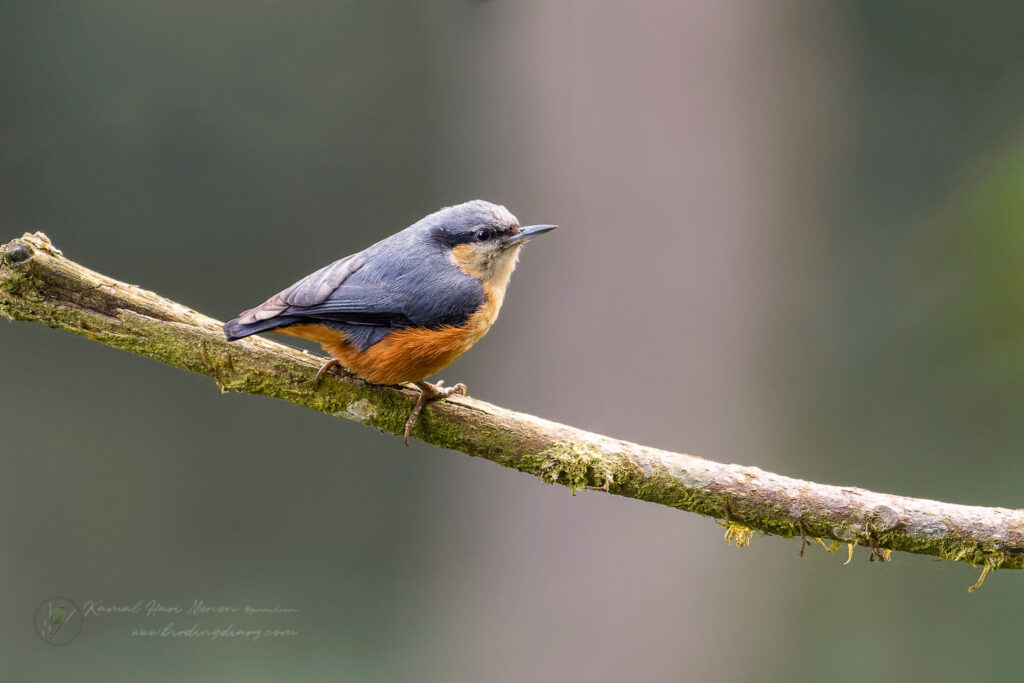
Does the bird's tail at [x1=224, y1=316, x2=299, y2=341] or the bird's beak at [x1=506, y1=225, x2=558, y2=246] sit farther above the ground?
the bird's beak at [x1=506, y1=225, x2=558, y2=246]

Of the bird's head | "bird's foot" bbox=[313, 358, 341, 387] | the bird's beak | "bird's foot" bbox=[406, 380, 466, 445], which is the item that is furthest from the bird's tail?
the bird's beak

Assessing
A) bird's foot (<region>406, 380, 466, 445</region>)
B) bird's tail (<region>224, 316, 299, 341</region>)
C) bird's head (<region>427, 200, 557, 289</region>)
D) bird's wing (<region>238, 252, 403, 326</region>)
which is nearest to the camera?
bird's tail (<region>224, 316, 299, 341</region>)

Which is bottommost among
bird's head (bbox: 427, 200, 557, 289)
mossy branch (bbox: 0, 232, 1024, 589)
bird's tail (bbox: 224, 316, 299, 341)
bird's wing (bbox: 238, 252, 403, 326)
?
mossy branch (bbox: 0, 232, 1024, 589)

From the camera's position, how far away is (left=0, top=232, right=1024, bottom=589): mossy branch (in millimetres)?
2725

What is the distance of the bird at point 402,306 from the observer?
2.92 meters

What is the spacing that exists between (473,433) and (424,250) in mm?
726

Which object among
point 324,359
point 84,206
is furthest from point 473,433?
point 84,206

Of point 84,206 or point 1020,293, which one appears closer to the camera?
point 1020,293

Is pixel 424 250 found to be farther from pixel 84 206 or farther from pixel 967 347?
pixel 84 206

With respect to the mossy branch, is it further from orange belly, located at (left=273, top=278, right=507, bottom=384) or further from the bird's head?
the bird's head

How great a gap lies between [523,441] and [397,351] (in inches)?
20.9

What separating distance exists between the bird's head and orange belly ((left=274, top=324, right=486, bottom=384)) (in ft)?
1.05

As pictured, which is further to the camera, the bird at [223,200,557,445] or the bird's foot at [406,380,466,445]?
the bird's foot at [406,380,466,445]

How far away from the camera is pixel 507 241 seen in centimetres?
331
